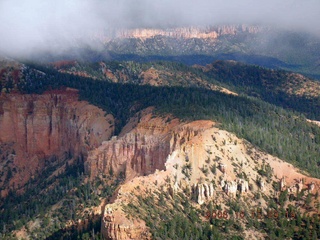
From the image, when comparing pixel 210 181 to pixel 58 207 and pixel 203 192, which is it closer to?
pixel 203 192

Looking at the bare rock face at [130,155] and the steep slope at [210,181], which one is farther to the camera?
the bare rock face at [130,155]

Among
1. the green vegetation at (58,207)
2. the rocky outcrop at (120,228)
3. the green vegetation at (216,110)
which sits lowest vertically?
the green vegetation at (58,207)

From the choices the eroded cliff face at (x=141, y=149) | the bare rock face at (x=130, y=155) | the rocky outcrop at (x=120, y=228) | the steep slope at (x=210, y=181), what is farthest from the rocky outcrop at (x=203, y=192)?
the rocky outcrop at (x=120, y=228)

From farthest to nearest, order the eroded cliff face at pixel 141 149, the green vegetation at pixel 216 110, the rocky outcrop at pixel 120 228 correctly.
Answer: the green vegetation at pixel 216 110 → the eroded cliff face at pixel 141 149 → the rocky outcrop at pixel 120 228

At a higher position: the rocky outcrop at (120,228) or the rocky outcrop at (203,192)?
the rocky outcrop at (203,192)

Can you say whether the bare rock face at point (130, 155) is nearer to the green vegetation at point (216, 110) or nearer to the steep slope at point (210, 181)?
the steep slope at point (210, 181)

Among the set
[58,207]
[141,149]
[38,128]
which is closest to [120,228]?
[141,149]

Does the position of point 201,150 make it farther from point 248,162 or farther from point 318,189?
point 318,189

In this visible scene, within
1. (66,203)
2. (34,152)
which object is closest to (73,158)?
(34,152)

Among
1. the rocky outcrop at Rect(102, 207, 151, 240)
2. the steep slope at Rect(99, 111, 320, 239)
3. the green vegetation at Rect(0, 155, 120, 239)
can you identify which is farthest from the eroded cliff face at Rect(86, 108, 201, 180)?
the rocky outcrop at Rect(102, 207, 151, 240)

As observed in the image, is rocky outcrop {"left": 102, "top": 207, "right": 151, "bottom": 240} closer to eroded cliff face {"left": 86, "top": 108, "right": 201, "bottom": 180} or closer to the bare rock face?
eroded cliff face {"left": 86, "top": 108, "right": 201, "bottom": 180}
